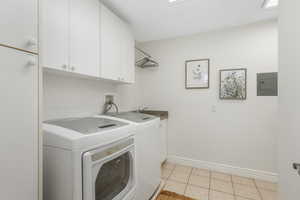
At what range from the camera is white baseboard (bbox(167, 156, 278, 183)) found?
6.97 feet

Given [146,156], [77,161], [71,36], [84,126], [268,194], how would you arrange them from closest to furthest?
[77,161], [84,126], [71,36], [146,156], [268,194]

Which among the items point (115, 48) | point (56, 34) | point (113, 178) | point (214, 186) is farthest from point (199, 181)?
point (56, 34)

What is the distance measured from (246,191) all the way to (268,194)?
25cm

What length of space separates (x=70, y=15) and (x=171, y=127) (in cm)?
224

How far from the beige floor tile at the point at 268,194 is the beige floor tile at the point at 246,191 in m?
0.06

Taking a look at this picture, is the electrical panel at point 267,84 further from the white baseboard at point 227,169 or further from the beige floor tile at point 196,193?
the beige floor tile at point 196,193

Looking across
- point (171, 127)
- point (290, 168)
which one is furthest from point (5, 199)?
point (171, 127)

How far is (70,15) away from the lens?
49.9 inches

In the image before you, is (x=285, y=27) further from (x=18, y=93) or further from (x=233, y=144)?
(x=233, y=144)

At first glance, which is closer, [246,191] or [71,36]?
[71,36]

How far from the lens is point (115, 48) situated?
72.1 inches

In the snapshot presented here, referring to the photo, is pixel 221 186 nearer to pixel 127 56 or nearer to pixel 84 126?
pixel 84 126

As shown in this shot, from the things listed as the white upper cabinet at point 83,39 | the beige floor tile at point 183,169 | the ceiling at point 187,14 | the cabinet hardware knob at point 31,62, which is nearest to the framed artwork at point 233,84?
the ceiling at point 187,14

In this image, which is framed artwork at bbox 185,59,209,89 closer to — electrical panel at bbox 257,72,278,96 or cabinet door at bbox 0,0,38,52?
electrical panel at bbox 257,72,278,96
